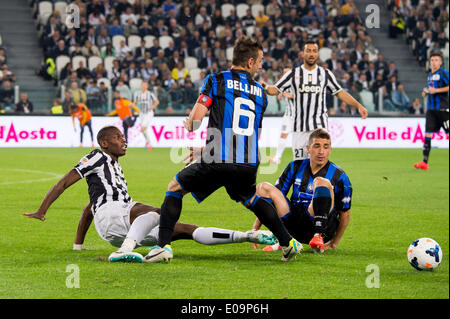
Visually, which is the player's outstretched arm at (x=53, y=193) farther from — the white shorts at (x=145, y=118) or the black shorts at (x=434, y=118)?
the white shorts at (x=145, y=118)

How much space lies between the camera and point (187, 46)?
26.5 meters

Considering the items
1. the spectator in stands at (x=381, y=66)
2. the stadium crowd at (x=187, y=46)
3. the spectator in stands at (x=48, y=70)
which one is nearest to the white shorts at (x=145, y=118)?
the stadium crowd at (x=187, y=46)

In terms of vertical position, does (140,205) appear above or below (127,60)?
below

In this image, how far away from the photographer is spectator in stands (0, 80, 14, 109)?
22.1m

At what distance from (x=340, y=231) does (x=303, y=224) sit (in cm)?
39

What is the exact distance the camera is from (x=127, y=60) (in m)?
25.0

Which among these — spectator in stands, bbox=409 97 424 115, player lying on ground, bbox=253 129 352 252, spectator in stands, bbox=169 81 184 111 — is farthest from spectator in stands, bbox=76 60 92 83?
Answer: player lying on ground, bbox=253 129 352 252

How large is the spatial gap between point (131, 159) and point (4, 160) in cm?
288

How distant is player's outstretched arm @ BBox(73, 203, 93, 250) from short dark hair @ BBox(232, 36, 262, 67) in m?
1.79

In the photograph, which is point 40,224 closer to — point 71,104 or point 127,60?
point 71,104

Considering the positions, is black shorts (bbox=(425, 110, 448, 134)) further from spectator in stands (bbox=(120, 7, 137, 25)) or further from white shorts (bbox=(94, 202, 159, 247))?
spectator in stands (bbox=(120, 7, 137, 25))

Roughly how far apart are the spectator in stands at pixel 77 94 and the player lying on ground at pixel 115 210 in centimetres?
1671

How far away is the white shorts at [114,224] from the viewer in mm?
6297

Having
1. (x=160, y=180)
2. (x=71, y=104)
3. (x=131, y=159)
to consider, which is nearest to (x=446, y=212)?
(x=160, y=180)
